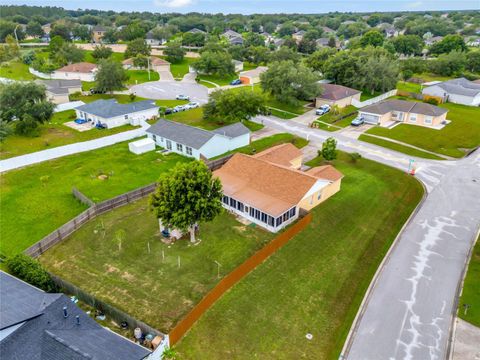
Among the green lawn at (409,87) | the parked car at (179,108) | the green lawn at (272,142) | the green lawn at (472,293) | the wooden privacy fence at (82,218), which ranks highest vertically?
the green lawn at (409,87)

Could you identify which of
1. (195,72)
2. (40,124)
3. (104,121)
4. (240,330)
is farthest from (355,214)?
(195,72)

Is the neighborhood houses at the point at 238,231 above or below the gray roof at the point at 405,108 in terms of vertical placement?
below

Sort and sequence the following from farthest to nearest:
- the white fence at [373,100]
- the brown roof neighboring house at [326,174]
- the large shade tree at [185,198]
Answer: the white fence at [373,100] < the brown roof neighboring house at [326,174] < the large shade tree at [185,198]

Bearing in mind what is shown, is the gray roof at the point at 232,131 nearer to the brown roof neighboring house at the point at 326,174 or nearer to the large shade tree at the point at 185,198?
the brown roof neighboring house at the point at 326,174

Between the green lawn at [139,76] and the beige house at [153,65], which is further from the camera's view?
the beige house at [153,65]

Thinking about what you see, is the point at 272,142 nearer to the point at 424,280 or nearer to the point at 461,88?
the point at 424,280

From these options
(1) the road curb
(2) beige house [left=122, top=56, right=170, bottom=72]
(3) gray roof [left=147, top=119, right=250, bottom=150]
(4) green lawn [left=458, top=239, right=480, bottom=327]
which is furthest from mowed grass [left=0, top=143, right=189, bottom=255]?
(2) beige house [left=122, top=56, right=170, bottom=72]

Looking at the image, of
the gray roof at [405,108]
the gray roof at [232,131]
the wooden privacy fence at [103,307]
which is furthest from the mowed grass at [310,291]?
the gray roof at [405,108]
